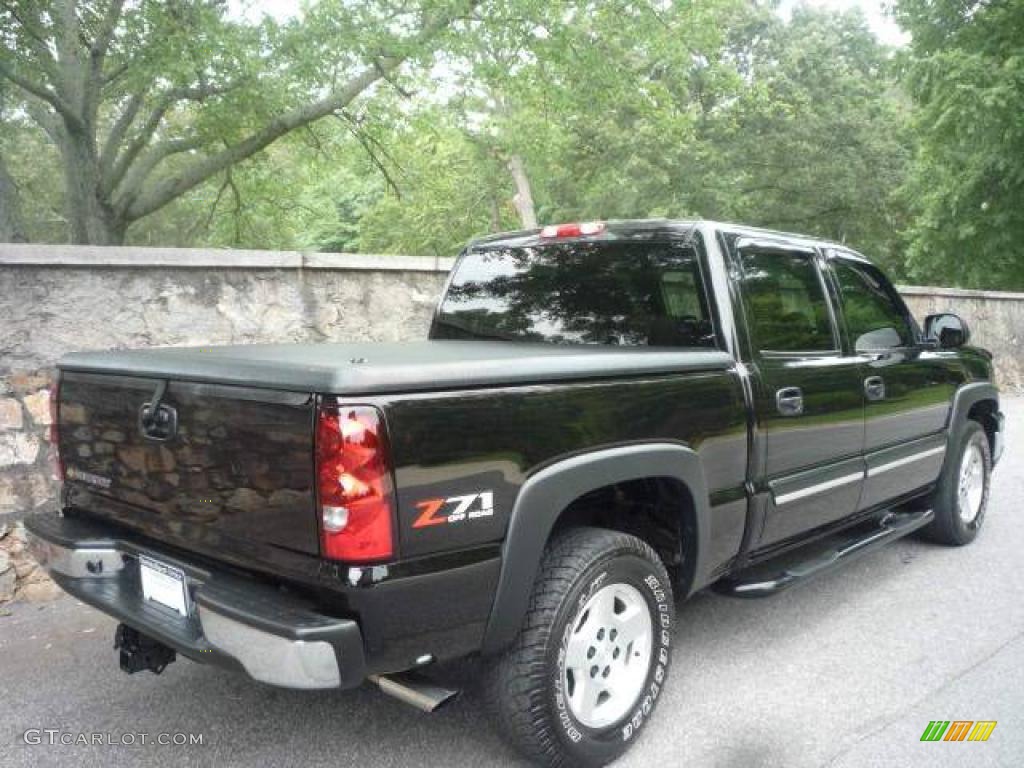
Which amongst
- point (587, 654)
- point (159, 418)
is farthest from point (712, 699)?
point (159, 418)

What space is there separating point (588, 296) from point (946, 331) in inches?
98.7

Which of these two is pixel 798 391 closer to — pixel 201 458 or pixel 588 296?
pixel 588 296

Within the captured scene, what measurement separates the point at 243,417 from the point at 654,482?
1489 mm

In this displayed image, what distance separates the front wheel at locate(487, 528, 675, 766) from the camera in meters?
2.42

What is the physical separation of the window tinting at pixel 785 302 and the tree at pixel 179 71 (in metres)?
8.69

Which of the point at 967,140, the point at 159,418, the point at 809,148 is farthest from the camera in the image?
the point at 809,148

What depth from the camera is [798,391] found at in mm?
3428

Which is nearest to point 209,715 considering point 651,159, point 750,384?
point 750,384

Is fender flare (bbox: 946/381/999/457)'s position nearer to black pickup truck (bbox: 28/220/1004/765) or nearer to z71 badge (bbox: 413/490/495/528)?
black pickup truck (bbox: 28/220/1004/765)

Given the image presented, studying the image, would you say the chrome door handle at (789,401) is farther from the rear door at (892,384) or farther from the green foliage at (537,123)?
the green foliage at (537,123)

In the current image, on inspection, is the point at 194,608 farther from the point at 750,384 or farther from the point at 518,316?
the point at 750,384

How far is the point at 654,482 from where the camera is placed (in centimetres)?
295

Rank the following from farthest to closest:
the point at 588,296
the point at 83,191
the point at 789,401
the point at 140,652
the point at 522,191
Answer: the point at 522,191, the point at 83,191, the point at 588,296, the point at 789,401, the point at 140,652

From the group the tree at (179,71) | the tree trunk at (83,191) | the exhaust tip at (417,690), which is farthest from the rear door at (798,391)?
the tree trunk at (83,191)
